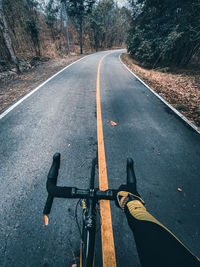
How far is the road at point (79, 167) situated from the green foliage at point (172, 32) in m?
10.2

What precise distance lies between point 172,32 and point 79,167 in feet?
47.5

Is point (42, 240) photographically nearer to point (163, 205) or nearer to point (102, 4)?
point (163, 205)

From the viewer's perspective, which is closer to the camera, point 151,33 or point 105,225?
point 105,225

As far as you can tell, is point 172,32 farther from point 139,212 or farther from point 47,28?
point 47,28

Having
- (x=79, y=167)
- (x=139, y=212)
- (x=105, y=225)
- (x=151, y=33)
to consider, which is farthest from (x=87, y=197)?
(x=151, y=33)

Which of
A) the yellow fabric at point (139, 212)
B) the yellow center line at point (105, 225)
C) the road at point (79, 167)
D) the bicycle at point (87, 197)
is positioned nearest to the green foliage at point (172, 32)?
the road at point (79, 167)

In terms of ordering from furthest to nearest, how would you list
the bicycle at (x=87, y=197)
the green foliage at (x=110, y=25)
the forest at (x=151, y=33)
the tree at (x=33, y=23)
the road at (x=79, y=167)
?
the green foliage at (x=110, y=25) < the tree at (x=33, y=23) < the forest at (x=151, y=33) < the road at (x=79, y=167) < the bicycle at (x=87, y=197)

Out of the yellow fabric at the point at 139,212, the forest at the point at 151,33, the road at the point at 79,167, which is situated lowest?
the road at the point at 79,167

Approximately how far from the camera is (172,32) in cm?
1143

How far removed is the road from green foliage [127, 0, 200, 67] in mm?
10187

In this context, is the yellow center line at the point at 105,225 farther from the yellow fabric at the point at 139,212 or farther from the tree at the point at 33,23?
the tree at the point at 33,23

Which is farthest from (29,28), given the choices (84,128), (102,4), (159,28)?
(102,4)

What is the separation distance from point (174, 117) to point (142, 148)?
244cm

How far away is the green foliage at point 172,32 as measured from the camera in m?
10.9
